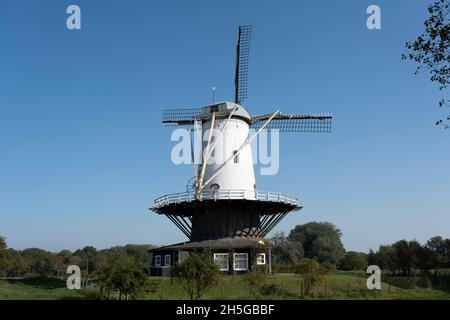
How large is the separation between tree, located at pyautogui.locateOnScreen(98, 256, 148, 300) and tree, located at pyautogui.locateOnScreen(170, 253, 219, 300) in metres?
1.99

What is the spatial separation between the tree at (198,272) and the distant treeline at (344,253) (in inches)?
355

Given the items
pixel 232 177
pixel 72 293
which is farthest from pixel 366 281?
pixel 72 293

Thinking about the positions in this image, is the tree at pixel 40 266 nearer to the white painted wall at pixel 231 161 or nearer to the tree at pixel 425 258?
the white painted wall at pixel 231 161

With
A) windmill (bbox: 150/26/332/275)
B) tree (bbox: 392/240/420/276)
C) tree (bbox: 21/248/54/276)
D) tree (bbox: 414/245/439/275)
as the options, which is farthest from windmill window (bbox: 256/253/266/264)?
tree (bbox: 21/248/54/276)

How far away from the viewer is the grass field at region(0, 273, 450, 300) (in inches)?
1005

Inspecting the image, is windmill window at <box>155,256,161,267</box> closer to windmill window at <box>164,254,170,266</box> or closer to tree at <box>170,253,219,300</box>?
windmill window at <box>164,254,170,266</box>

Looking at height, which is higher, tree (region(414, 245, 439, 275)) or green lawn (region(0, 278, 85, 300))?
tree (region(414, 245, 439, 275))

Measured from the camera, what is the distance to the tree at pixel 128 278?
73.4ft

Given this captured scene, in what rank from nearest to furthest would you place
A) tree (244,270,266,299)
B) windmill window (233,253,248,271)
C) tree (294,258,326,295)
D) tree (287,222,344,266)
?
tree (244,270,266,299) < tree (294,258,326,295) < windmill window (233,253,248,271) < tree (287,222,344,266)

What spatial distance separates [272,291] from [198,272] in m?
5.67

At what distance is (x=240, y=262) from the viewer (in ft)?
103

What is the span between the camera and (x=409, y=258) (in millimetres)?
46312

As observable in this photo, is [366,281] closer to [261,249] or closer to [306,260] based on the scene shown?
[306,260]
